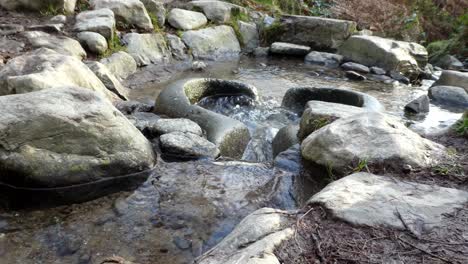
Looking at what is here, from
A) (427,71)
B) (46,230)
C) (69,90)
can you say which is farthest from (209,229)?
(427,71)

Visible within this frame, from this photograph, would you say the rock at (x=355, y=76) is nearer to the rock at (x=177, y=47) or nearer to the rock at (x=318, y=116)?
the rock at (x=177, y=47)

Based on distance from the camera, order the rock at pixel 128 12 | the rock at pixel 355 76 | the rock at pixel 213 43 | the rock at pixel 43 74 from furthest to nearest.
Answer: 1. the rock at pixel 213 43
2. the rock at pixel 355 76
3. the rock at pixel 128 12
4. the rock at pixel 43 74

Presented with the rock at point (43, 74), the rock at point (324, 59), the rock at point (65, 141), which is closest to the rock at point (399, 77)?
the rock at point (324, 59)

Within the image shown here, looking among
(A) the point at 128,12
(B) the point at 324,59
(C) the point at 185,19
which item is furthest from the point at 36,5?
(B) the point at 324,59

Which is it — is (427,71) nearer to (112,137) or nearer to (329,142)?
(329,142)

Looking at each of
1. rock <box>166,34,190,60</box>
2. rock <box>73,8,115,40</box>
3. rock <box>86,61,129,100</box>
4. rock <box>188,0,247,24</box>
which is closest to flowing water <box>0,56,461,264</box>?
rock <box>86,61,129,100</box>

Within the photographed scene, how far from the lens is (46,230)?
307cm

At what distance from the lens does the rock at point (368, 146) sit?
12.0 ft

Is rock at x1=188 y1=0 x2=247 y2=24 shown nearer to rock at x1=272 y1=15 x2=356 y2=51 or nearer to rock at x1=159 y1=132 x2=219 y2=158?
rock at x1=272 y1=15 x2=356 y2=51

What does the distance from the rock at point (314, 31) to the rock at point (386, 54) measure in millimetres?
351

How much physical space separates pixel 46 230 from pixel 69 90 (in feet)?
4.80

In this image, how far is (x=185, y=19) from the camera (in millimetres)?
9906

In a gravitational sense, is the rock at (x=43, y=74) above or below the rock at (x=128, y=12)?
above

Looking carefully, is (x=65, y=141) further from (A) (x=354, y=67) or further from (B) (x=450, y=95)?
(A) (x=354, y=67)
